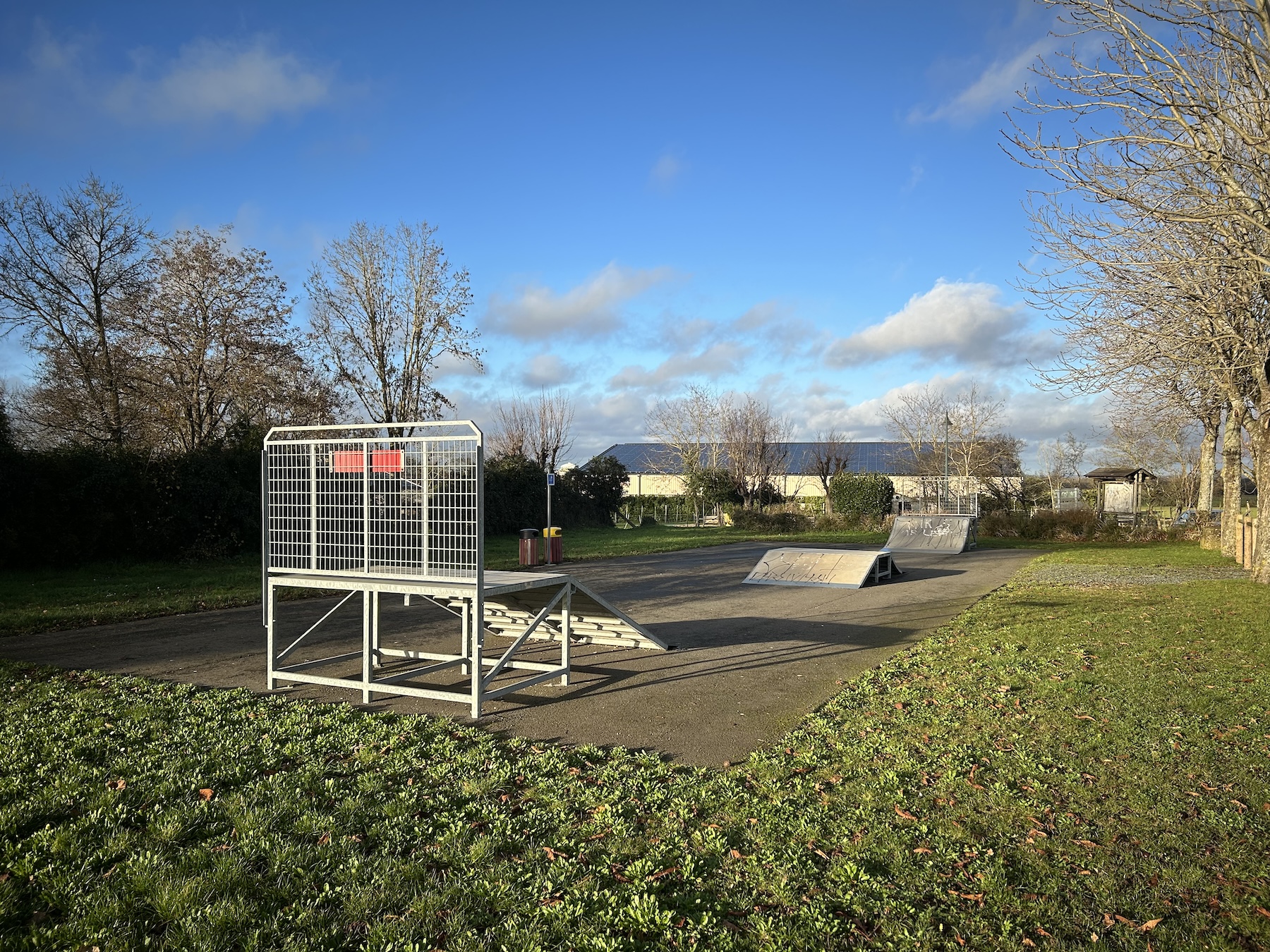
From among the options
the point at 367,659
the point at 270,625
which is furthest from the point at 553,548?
the point at 367,659

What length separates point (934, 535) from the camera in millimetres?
24344

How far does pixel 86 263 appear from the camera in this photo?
909 inches

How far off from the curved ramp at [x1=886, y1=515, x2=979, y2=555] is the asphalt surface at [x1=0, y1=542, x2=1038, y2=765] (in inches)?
359

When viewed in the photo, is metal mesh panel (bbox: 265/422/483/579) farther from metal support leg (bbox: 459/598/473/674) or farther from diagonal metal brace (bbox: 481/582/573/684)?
metal support leg (bbox: 459/598/473/674)

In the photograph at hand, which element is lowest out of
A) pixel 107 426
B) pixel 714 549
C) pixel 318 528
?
pixel 714 549

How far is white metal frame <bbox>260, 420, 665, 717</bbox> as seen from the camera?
19.3 feet

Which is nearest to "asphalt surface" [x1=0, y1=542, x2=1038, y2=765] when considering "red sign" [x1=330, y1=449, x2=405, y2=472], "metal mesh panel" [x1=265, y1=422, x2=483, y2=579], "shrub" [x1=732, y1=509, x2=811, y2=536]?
"metal mesh panel" [x1=265, y1=422, x2=483, y2=579]

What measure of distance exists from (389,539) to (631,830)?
328cm

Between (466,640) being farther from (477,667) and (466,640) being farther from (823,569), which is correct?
(823,569)

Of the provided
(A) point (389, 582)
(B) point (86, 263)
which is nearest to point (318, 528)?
(A) point (389, 582)

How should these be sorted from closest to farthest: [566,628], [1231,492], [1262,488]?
[566,628], [1262,488], [1231,492]

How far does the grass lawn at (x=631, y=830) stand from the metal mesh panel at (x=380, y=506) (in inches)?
45.5

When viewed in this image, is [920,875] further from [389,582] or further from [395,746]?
[389,582]

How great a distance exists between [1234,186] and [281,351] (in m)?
25.3
